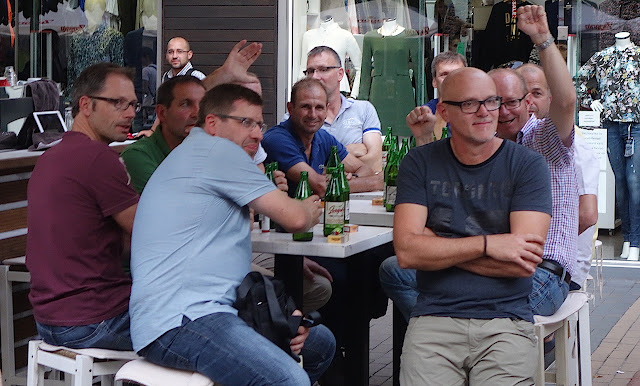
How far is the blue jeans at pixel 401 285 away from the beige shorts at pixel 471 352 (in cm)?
92

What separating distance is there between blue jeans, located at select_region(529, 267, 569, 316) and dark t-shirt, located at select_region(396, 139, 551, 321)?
41cm

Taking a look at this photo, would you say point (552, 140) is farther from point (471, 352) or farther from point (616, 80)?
point (616, 80)

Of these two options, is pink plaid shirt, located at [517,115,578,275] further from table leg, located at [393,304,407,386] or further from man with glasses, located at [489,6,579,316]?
table leg, located at [393,304,407,386]

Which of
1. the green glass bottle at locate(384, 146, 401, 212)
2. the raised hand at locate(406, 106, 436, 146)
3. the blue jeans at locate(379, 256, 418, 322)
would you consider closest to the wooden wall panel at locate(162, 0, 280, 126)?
the green glass bottle at locate(384, 146, 401, 212)

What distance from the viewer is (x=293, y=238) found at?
3.94 m

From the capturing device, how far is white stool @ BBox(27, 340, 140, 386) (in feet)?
11.9

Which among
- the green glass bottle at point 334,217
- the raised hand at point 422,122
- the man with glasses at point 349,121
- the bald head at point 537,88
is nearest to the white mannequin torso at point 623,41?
the man with glasses at point 349,121

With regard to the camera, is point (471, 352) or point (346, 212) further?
point (346, 212)

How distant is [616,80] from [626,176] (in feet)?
2.77

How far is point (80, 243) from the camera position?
366cm

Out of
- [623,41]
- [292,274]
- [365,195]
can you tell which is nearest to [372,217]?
[292,274]

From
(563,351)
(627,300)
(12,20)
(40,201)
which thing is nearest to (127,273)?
(40,201)

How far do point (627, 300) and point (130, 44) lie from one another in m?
5.50

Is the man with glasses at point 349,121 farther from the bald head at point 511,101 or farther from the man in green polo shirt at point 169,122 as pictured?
the bald head at point 511,101
